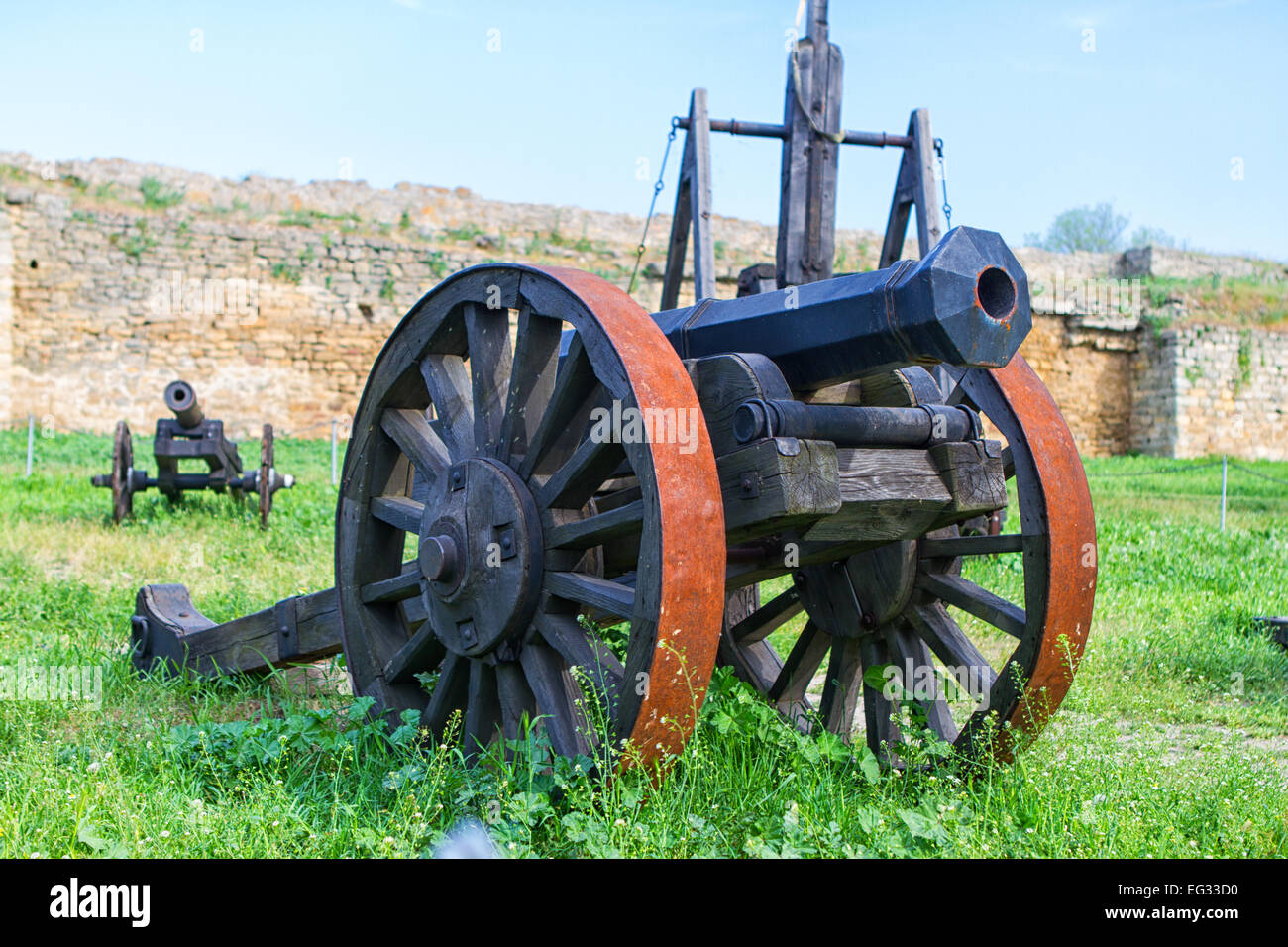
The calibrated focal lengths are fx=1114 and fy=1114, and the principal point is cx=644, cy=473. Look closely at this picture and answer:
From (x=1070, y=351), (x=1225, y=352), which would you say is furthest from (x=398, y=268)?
(x=1225, y=352)

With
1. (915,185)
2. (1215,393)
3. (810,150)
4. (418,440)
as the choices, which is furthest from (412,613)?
(1215,393)

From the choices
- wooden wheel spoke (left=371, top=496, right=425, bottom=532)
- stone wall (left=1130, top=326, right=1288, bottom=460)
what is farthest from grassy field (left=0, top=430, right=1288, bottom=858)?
stone wall (left=1130, top=326, right=1288, bottom=460)

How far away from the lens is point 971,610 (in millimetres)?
3369

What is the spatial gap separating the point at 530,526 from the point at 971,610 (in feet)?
4.58

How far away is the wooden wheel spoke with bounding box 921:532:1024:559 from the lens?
3158mm

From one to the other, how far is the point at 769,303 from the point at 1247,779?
6.20ft

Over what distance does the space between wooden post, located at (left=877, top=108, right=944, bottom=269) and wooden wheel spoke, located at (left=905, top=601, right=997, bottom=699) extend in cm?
502

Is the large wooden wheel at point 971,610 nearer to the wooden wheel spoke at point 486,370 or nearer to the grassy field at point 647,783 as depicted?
the grassy field at point 647,783

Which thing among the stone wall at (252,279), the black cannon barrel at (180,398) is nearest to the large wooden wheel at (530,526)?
the black cannon barrel at (180,398)

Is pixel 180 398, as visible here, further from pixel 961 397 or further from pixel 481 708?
pixel 961 397

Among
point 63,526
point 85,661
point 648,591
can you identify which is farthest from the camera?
point 63,526

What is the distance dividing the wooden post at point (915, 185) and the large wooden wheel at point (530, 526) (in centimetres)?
536

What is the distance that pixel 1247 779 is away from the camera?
3.12 meters
